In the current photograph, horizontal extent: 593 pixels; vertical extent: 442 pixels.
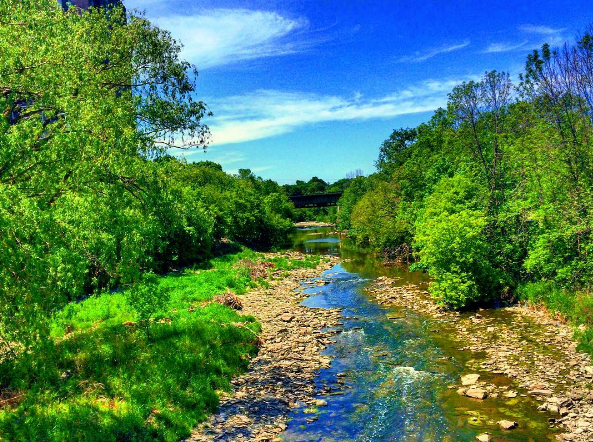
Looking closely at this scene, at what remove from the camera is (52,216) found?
1280 centimetres

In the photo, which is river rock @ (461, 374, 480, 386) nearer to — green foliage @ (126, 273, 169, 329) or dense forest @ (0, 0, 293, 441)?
dense forest @ (0, 0, 293, 441)

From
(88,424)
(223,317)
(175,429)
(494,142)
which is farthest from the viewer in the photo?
(494,142)

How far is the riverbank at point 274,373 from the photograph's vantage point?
53.3 ft

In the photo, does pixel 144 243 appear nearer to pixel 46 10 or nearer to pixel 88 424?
pixel 88 424

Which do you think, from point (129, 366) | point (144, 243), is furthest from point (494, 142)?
point (129, 366)

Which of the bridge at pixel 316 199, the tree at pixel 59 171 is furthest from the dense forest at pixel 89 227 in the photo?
the bridge at pixel 316 199

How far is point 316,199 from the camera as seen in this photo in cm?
14162

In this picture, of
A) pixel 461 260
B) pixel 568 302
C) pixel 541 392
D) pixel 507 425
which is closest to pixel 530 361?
pixel 541 392

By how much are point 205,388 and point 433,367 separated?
11.2m

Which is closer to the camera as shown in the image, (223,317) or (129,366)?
(129,366)

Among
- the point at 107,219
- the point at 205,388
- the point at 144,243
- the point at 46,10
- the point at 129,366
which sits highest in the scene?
the point at 46,10

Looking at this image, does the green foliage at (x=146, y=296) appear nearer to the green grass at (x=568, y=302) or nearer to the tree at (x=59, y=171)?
the tree at (x=59, y=171)

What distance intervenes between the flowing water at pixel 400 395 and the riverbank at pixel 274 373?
741 mm

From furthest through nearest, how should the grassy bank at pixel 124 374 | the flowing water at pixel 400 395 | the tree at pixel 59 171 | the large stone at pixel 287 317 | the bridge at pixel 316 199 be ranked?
the bridge at pixel 316 199 < the large stone at pixel 287 317 < the flowing water at pixel 400 395 < the grassy bank at pixel 124 374 < the tree at pixel 59 171
